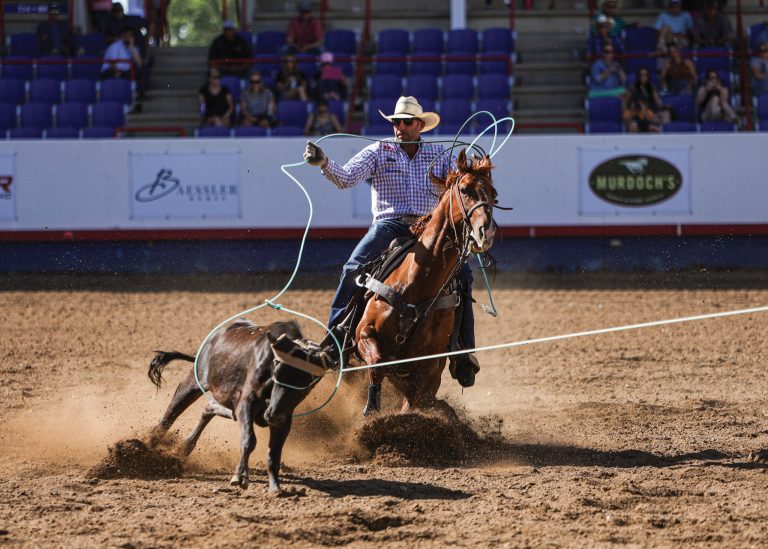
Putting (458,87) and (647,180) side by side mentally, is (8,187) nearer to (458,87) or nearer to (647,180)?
(458,87)

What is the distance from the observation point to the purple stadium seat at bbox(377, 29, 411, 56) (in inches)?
788

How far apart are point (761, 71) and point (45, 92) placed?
489 inches

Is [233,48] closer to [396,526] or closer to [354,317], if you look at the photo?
[354,317]

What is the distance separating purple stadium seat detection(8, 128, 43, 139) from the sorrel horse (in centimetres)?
1217

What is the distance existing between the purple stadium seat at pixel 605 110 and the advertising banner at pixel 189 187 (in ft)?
19.7

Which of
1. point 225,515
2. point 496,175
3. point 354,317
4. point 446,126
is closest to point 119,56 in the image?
point 446,126

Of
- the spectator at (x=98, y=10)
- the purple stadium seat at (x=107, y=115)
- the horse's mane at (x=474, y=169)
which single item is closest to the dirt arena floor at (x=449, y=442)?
the horse's mane at (x=474, y=169)

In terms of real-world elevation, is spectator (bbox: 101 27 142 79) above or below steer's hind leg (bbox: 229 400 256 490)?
above

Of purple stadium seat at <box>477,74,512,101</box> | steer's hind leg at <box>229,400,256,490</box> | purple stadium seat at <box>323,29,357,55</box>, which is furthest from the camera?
purple stadium seat at <box>323,29,357,55</box>

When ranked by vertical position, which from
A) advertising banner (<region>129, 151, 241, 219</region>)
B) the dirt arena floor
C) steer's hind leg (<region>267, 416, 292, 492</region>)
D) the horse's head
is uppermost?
the horse's head

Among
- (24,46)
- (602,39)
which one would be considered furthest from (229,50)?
(602,39)

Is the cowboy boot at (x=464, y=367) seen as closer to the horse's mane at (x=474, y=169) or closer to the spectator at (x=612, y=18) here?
the horse's mane at (x=474, y=169)

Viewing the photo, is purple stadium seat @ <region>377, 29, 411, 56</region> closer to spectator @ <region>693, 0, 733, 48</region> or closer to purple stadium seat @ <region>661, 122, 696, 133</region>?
spectator @ <region>693, 0, 733, 48</region>

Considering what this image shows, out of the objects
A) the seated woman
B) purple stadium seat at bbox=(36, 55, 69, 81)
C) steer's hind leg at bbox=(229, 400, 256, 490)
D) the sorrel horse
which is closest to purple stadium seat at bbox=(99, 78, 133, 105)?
purple stadium seat at bbox=(36, 55, 69, 81)
